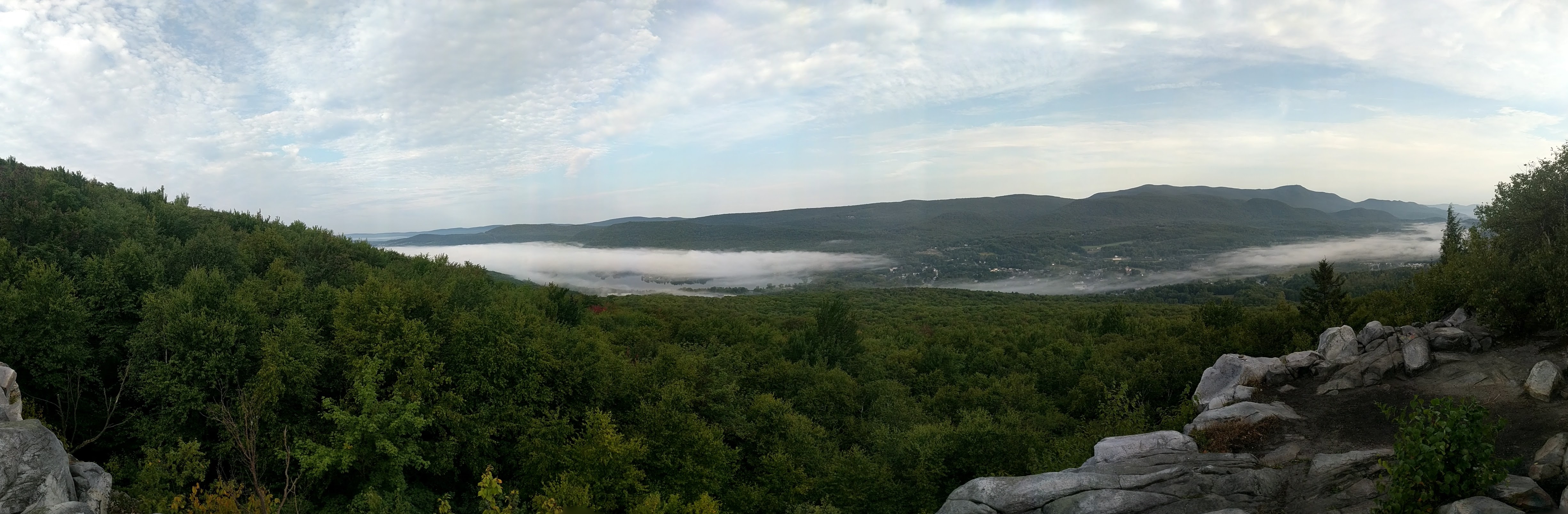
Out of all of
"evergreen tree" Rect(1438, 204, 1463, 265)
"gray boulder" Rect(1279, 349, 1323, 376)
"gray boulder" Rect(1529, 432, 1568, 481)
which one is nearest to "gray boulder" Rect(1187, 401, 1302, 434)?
"gray boulder" Rect(1279, 349, 1323, 376)

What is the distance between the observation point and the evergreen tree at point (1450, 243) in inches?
1358

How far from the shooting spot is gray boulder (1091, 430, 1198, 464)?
21.2 meters

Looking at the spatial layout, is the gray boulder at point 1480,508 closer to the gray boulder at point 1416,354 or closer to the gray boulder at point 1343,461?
the gray boulder at point 1343,461

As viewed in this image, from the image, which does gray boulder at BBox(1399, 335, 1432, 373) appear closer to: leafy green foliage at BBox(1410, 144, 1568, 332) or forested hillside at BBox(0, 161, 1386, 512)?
leafy green foliage at BBox(1410, 144, 1568, 332)

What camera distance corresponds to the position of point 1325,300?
44688mm

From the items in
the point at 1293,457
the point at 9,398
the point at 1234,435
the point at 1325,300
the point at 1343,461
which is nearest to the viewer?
the point at 1343,461

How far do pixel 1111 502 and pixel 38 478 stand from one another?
2832cm

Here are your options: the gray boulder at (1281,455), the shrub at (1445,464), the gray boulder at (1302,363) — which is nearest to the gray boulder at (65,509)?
the shrub at (1445,464)

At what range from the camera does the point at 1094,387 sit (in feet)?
147

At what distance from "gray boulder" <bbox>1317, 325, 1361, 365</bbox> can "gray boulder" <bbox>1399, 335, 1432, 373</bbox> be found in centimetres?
175

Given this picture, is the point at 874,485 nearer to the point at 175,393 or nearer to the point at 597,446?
the point at 597,446

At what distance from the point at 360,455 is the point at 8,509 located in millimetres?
11191

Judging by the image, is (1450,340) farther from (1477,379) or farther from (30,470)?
(30,470)

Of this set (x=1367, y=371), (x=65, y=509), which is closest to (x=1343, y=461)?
(x=1367, y=371)
